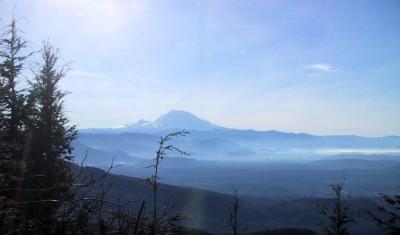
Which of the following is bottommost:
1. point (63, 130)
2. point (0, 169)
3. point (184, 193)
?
point (184, 193)

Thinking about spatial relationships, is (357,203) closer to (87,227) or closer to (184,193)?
(184,193)

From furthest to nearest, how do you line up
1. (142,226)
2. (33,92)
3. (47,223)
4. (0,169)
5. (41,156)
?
(33,92), (41,156), (0,169), (142,226), (47,223)

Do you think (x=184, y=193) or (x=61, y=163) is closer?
(x=61, y=163)

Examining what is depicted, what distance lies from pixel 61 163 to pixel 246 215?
505 ft

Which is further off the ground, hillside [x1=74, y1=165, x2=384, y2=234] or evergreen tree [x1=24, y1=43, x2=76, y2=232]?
evergreen tree [x1=24, y1=43, x2=76, y2=232]

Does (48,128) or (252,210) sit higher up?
(48,128)

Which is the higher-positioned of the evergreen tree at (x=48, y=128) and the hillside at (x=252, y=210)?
the evergreen tree at (x=48, y=128)

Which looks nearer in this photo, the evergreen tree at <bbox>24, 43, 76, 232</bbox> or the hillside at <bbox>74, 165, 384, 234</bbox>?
the evergreen tree at <bbox>24, 43, 76, 232</bbox>

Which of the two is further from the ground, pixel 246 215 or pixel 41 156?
pixel 41 156

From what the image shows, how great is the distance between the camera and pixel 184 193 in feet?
539

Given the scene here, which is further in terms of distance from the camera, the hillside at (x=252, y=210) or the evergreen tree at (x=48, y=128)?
the hillside at (x=252, y=210)

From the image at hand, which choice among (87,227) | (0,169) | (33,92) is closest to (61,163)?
(33,92)

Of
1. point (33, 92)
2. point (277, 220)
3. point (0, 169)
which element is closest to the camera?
point (0, 169)

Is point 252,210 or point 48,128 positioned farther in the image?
point 252,210
